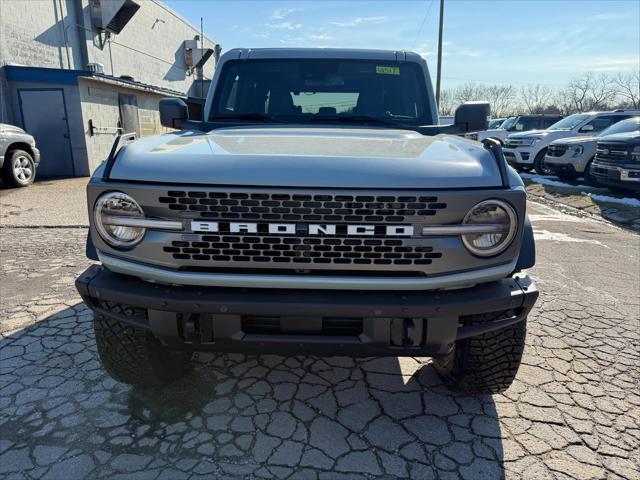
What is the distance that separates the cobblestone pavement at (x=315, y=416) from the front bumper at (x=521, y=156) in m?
11.9

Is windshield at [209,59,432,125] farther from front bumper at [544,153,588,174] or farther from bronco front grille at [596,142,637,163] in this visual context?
front bumper at [544,153,588,174]

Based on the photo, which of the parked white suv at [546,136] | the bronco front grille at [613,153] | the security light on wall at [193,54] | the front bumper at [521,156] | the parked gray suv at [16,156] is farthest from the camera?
the security light on wall at [193,54]

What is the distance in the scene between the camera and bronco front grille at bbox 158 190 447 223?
1.95m

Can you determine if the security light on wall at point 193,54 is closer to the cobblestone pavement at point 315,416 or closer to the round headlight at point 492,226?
the cobblestone pavement at point 315,416

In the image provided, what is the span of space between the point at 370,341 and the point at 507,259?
0.73 metres

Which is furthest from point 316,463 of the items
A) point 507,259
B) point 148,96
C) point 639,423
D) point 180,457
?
point 148,96

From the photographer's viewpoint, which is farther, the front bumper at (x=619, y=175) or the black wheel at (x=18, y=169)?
the black wheel at (x=18, y=169)

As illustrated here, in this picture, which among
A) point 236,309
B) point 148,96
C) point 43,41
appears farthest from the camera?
point 148,96

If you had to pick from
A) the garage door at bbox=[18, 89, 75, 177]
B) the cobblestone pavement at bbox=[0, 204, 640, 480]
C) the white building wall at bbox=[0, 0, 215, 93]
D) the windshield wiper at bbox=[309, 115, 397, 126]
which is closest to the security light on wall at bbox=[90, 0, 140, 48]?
the white building wall at bbox=[0, 0, 215, 93]

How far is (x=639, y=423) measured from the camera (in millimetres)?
2557

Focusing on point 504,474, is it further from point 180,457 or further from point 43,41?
point 43,41

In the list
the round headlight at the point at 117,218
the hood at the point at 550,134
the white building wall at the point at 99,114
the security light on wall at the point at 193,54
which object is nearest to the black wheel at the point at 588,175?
the hood at the point at 550,134

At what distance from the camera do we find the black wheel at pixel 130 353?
2.42 m

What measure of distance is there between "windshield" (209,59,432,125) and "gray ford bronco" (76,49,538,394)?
1.31 m
